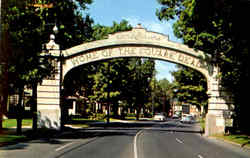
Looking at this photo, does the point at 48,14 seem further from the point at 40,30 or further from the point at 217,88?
the point at 217,88

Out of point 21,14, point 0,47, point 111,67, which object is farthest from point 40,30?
point 111,67

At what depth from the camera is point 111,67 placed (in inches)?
2419

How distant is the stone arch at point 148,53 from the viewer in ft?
91.9

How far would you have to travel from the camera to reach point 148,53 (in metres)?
28.5

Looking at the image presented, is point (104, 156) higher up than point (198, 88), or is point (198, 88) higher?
point (198, 88)

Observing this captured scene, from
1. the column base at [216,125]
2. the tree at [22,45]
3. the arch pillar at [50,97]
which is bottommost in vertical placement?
the column base at [216,125]

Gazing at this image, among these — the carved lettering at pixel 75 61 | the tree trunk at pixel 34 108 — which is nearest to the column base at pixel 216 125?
the carved lettering at pixel 75 61

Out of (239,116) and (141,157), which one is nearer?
(141,157)

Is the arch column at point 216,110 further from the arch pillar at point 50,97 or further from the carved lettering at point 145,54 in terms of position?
the arch pillar at point 50,97

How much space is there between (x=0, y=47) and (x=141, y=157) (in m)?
10.5

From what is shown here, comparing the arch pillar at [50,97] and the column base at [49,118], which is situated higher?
the arch pillar at [50,97]

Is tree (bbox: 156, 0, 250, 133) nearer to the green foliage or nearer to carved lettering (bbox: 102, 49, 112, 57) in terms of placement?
carved lettering (bbox: 102, 49, 112, 57)

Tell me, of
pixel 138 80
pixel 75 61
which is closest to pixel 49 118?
pixel 75 61

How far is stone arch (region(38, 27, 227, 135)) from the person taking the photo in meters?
28.0
